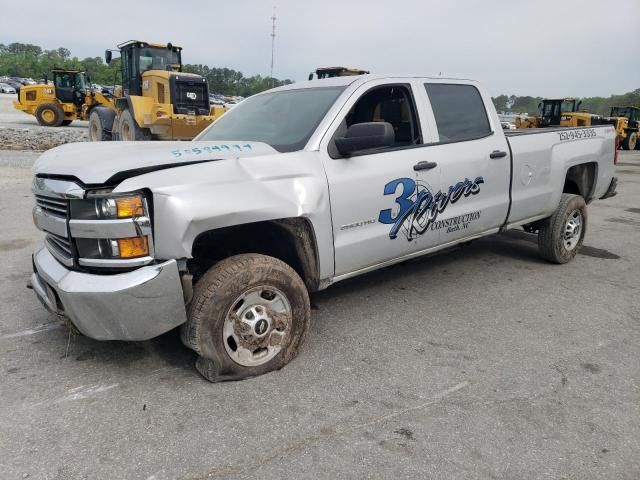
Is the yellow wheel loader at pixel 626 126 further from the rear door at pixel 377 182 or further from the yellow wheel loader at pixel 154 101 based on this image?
the rear door at pixel 377 182

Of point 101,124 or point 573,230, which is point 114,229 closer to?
point 573,230

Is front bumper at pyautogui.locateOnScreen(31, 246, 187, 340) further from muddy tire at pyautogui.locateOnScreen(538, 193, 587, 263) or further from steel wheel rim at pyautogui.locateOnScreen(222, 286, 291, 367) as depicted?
muddy tire at pyautogui.locateOnScreen(538, 193, 587, 263)

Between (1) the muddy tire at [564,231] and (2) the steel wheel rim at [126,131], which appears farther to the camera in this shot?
(2) the steel wheel rim at [126,131]

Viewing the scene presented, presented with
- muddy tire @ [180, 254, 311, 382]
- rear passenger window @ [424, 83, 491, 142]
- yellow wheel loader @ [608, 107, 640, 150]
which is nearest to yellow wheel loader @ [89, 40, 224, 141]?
rear passenger window @ [424, 83, 491, 142]

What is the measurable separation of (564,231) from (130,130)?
39.8 ft

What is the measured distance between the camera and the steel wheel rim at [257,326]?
10.4 feet

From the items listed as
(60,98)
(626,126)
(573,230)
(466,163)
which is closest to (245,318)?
(466,163)

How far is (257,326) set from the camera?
3234 millimetres

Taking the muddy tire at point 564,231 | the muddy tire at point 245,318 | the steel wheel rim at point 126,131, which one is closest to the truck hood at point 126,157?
the muddy tire at point 245,318

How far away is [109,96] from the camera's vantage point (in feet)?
77.0

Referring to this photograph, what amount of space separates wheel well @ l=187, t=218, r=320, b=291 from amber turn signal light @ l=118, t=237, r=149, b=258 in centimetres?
51

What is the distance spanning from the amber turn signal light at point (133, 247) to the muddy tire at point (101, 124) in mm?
14381

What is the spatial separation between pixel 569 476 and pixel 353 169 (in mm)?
2173

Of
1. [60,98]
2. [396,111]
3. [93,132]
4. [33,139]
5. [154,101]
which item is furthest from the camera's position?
[60,98]
